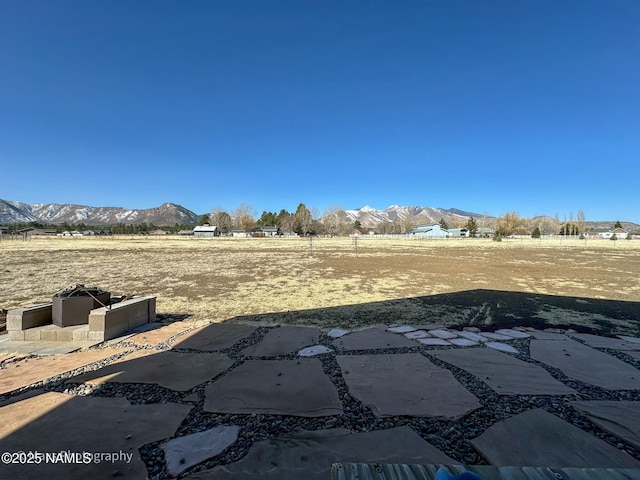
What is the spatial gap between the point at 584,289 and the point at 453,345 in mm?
6968

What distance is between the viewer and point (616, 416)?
2.08 m

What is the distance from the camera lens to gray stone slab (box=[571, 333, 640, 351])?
351 cm

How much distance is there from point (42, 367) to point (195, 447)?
2.41 metres

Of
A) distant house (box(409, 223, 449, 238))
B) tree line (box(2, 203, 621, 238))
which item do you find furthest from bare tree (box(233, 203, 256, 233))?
distant house (box(409, 223, 449, 238))

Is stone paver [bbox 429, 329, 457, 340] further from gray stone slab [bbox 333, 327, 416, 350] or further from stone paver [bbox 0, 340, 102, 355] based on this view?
stone paver [bbox 0, 340, 102, 355]

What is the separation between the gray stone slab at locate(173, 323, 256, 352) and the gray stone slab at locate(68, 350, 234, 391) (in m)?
0.26

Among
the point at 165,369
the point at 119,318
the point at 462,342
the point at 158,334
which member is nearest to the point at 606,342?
the point at 462,342

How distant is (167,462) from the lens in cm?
164

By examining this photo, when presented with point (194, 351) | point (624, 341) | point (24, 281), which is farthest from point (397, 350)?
point (24, 281)

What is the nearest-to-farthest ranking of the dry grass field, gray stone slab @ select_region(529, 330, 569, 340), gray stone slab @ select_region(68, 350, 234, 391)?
gray stone slab @ select_region(68, 350, 234, 391), gray stone slab @ select_region(529, 330, 569, 340), the dry grass field

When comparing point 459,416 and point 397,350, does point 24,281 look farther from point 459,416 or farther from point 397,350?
point 459,416

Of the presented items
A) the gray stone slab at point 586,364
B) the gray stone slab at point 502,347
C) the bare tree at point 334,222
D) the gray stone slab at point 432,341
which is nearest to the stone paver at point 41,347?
the gray stone slab at point 432,341

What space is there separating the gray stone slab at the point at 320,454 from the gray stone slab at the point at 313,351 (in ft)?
4.34

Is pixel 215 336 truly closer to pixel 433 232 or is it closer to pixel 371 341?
pixel 371 341
